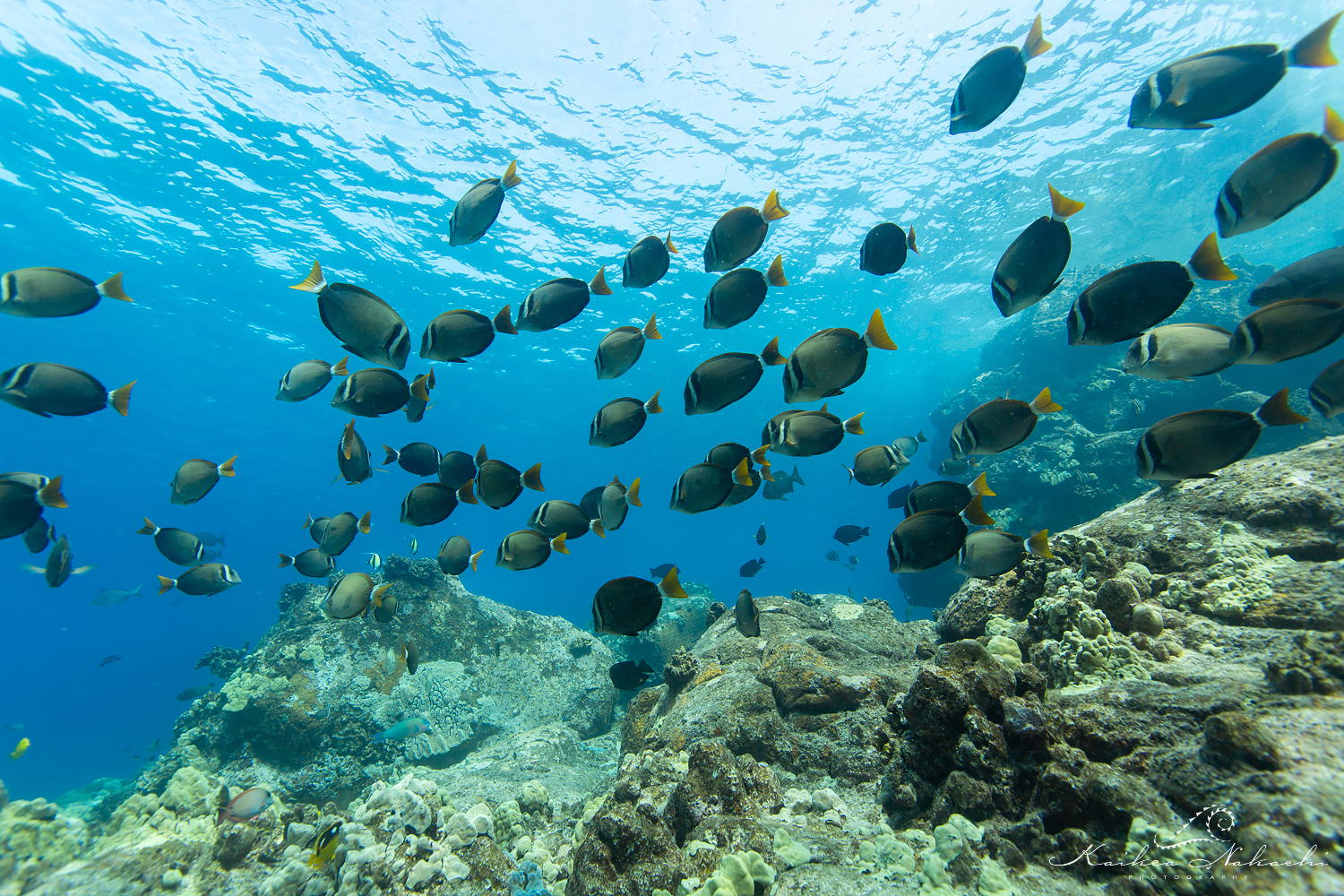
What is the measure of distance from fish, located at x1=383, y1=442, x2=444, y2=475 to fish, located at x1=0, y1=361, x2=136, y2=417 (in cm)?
195

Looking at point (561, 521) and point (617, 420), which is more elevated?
point (617, 420)

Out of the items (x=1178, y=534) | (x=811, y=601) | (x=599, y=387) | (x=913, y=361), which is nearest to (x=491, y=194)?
(x=1178, y=534)

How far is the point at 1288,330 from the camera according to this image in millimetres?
2695

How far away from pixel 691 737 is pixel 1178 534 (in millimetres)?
4748

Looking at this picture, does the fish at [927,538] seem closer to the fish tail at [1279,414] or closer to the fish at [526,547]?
the fish tail at [1279,414]

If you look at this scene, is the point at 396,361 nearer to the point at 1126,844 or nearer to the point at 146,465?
the point at 1126,844

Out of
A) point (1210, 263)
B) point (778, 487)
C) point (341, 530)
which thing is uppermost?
point (1210, 263)

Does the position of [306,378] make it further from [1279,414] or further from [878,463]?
[1279,414]

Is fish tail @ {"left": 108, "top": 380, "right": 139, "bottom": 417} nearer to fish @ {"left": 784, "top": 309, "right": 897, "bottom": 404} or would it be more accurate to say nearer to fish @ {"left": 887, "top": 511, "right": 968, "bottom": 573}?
fish @ {"left": 784, "top": 309, "right": 897, "bottom": 404}

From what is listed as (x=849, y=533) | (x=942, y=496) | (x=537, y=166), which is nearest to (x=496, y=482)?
(x=942, y=496)

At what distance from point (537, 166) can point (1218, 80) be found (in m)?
18.9

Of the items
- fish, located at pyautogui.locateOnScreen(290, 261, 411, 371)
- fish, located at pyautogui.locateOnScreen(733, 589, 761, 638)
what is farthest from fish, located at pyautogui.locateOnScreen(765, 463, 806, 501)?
fish, located at pyautogui.locateOnScreen(290, 261, 411, 371)

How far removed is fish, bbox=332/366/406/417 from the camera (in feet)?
12.6

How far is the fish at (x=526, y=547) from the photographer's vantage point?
398cm
